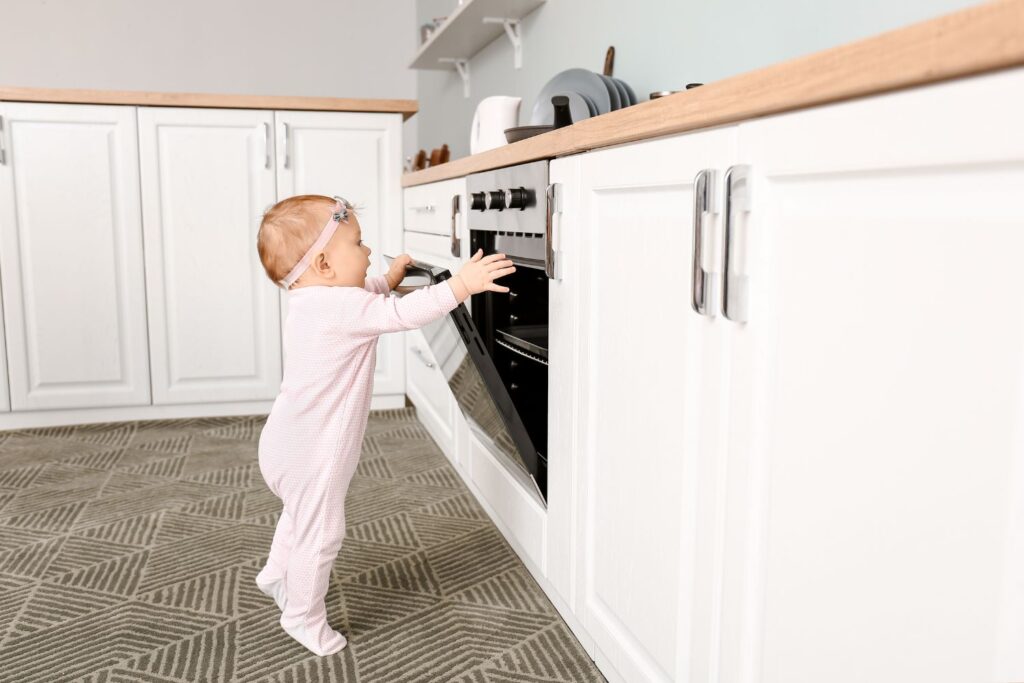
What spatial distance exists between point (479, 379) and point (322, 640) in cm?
59

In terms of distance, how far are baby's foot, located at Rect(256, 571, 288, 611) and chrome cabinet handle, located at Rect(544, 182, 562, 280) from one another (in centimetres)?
86

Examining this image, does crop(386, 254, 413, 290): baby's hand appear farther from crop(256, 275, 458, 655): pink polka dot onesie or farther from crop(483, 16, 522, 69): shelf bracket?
crop(483, 16, 522, 69): shelf bracket

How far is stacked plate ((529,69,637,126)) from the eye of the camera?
2291 millimetres

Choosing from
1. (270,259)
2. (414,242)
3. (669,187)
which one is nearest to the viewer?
(669,187)

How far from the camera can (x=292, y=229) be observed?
1.71 metres

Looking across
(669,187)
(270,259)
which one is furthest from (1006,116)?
(270,259)

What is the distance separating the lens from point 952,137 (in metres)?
0.71

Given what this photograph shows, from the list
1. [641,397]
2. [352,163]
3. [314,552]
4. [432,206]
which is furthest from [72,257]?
[641,397]

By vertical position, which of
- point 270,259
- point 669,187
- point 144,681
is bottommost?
point 144,681

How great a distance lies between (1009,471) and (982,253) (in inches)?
6.7

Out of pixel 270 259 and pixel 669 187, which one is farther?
pixel 270 259

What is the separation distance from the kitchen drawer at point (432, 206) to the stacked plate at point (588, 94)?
0.31 metres

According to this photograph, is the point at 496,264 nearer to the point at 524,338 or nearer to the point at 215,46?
the point at 524,338

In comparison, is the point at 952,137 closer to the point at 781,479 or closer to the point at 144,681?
the point at 781,479
